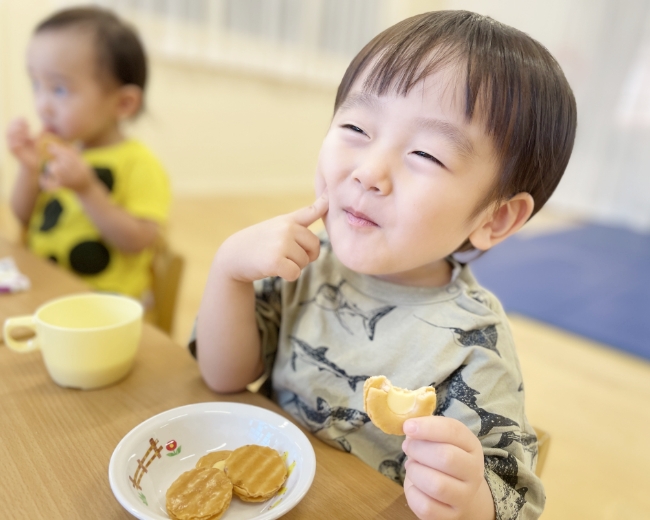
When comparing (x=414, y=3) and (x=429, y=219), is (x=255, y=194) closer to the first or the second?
(x=414, y=3)

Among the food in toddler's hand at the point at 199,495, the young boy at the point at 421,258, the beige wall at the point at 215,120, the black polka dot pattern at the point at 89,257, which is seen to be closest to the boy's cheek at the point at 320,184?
the young boy at the point at 421,258

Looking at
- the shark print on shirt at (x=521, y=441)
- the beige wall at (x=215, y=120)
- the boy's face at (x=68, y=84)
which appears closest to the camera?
the shark print on shirt at (x=521, y=441)

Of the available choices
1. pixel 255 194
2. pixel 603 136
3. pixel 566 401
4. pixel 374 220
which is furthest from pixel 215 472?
pixel 603 136

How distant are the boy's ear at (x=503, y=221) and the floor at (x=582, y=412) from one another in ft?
2.72

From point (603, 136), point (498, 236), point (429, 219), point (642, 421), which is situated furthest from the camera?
point (603, 136)

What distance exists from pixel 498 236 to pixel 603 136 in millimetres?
4518

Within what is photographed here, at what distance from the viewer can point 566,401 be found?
170 centimetres

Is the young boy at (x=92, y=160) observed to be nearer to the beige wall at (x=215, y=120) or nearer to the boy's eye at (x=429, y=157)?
the boy's eye at (x=429, y=157)

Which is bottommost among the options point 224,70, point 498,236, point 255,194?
point 255,194

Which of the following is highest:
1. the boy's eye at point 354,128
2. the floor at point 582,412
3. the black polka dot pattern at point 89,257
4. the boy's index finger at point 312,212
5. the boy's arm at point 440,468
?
the boy's eye at point 354,128

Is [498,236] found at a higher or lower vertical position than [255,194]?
higher

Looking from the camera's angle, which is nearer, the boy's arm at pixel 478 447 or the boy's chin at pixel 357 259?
the boy's arm at pixel 478 447

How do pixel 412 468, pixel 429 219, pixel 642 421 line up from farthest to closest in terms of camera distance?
pixel 642 421, pixel 429 219, pixel 412 468

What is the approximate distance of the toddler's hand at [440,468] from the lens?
0.43 meters
